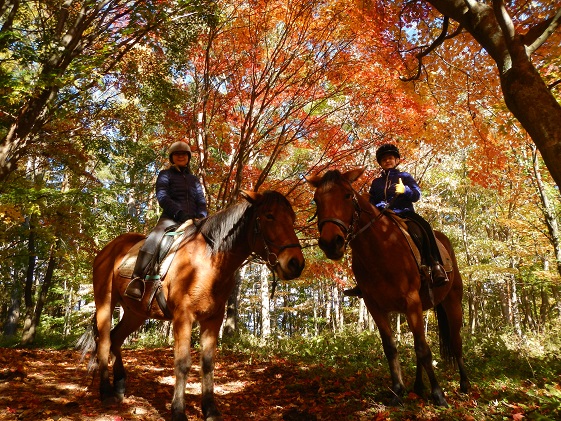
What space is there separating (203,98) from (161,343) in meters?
8.82

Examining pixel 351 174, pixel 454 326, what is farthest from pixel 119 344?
pixel 454 326

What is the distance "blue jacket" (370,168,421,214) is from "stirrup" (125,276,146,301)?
3710mm

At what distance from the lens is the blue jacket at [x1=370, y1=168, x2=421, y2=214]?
217 inches

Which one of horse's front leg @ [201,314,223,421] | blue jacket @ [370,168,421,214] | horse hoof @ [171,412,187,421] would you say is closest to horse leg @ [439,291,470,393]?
blue jacket @ [370,168,421,214]

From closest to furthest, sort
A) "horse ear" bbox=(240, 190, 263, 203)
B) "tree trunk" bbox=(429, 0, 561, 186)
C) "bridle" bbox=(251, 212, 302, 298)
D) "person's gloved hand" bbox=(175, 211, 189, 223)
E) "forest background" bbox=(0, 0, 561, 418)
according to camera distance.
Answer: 1. "tree trunk" bbox=(429, 0, 561, 186)
2. "bridle" bbox=(251, 212, 302, 298)
3. "horse ear" bbox=(240, 190, 263, 203)
4. "person's gloved hand" bbox=(175, 211, 189, 223)
5. "forest background" bbox=(0, 0, 561, 418)

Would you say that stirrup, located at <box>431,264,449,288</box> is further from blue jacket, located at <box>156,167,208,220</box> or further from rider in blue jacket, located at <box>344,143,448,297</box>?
blue jacket, located at <box>156,167,208,220</box>

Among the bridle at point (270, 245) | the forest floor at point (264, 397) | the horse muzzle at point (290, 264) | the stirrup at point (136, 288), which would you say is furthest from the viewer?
the stirrup at point (136, 288)

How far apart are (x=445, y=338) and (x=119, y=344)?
5528 millimetres

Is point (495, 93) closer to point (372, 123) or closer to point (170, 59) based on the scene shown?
point (372, 123)

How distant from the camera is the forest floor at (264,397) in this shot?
Answer: 12.6 feet

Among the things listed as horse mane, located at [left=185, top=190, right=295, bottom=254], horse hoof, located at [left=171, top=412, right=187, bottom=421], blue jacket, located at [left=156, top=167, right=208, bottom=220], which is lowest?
horse hoof, located at [left=171, top=412, right=187, bottom=421]

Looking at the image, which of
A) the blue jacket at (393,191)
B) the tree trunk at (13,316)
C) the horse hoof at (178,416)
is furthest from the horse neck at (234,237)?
the tree trunk at (13,316)

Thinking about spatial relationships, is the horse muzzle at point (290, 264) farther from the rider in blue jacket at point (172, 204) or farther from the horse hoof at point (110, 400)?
the horse hoof at point (110, 400)

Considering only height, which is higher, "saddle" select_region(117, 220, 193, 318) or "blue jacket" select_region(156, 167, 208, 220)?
Answer: "blue jacket" select_region(156, 167, 208, 220)
